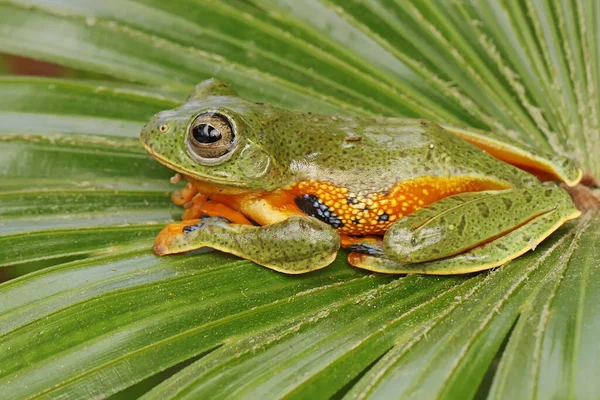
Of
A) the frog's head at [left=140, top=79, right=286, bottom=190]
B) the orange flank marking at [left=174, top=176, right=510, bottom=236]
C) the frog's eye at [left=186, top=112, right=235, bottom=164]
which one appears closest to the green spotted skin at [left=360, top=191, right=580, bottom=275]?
the orange flank marking at [left=174, top=176, right=510, bottom=236]

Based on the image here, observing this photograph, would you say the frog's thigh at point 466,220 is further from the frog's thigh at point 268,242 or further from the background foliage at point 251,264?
the frog's thigh at point 268,242

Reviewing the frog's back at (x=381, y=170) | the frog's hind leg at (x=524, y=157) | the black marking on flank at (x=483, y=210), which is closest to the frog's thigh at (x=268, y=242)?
the frog's back at (x=381, y=170)

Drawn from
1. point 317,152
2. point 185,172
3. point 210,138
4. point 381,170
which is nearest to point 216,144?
point 210,138

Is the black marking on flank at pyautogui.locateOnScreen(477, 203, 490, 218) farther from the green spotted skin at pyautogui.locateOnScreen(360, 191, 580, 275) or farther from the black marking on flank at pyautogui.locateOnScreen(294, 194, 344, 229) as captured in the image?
the black marking on flank at pyautogui.locateOnScreen(294, 194, 344, 229)

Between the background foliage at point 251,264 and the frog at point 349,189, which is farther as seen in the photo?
the frog at point 349,189

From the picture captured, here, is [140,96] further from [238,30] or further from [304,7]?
[304,7]
